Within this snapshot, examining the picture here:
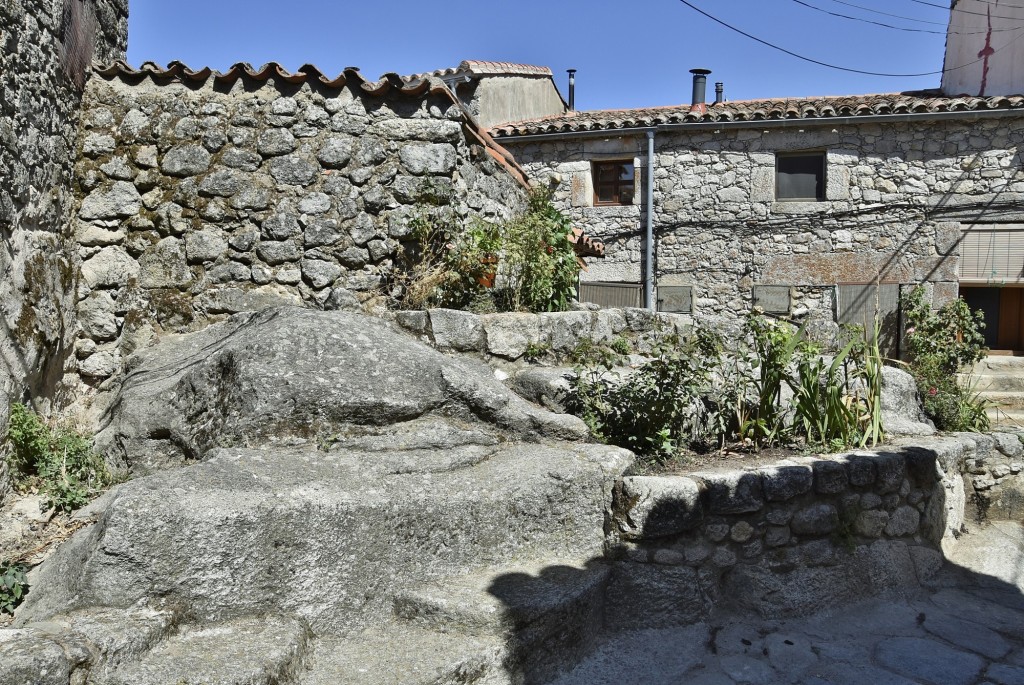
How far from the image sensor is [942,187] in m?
11.5

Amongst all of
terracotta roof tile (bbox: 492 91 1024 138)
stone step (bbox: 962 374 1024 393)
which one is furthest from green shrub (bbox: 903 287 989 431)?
terracotta roof tile (bbox: 492 91 1024 138)

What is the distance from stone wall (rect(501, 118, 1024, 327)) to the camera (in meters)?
11.4

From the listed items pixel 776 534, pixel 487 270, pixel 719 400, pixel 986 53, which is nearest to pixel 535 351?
pixel 487 270

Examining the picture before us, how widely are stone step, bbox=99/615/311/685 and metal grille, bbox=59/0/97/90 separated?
3657 millimetres

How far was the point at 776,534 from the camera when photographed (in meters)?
4.26

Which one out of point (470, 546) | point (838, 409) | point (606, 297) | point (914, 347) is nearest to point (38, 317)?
point (470, 546)

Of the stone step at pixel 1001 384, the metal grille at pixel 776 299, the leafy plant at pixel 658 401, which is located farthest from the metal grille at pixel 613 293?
the leafy plant at pixel 658 401

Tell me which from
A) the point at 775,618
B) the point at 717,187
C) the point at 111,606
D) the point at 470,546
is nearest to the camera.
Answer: the point at 111,606

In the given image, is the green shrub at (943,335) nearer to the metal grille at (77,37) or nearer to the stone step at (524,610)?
the stone step at (524,610)

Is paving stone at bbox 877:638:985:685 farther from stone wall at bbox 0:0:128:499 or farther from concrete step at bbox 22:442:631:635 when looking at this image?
stone wall at bbox 0:0:128:499

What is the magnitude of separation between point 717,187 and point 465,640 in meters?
10.0

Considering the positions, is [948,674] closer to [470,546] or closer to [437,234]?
[470,546]

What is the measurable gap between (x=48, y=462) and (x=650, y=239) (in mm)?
9546

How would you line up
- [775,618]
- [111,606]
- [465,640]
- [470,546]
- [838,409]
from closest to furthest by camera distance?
1. [111,606]
2. [465,640]
3. [470,546]
4. [775,618]
5. [838,409]
